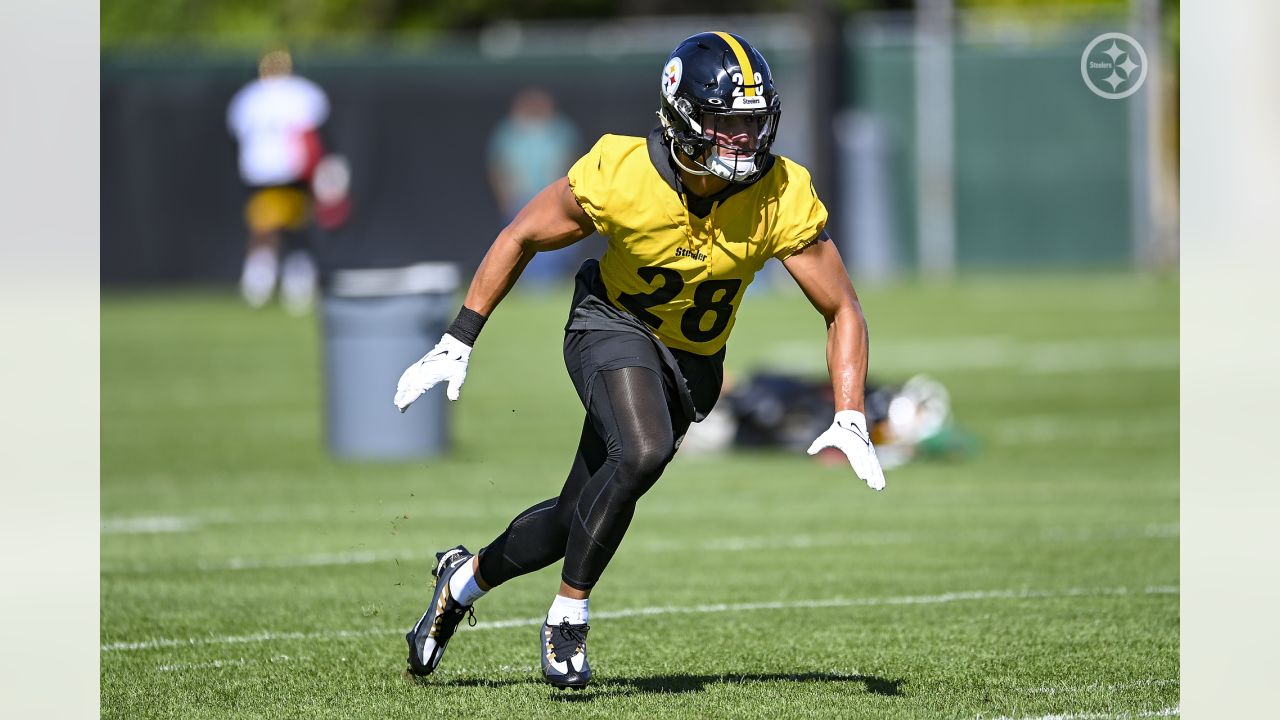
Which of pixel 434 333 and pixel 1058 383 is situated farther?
pixel 1058 383

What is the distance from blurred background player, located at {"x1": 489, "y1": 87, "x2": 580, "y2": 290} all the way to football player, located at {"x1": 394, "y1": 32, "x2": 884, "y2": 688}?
21300 mm

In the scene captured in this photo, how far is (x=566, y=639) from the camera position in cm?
611

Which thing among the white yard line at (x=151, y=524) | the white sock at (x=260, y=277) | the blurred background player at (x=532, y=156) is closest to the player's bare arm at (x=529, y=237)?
the white yard line at (x=151, y=524)

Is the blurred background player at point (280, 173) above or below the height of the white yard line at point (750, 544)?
above

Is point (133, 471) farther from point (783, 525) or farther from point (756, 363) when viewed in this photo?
point (756, 363)

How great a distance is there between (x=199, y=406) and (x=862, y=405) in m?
11.7

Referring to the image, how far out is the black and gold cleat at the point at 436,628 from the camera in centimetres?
648

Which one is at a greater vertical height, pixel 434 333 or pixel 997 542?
pixel 434 333

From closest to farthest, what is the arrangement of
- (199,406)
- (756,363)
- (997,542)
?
(997,542) < (199,406) < (756,363)

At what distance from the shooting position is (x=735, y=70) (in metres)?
5.96

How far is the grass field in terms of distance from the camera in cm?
643

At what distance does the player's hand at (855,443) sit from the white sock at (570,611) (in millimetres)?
918
